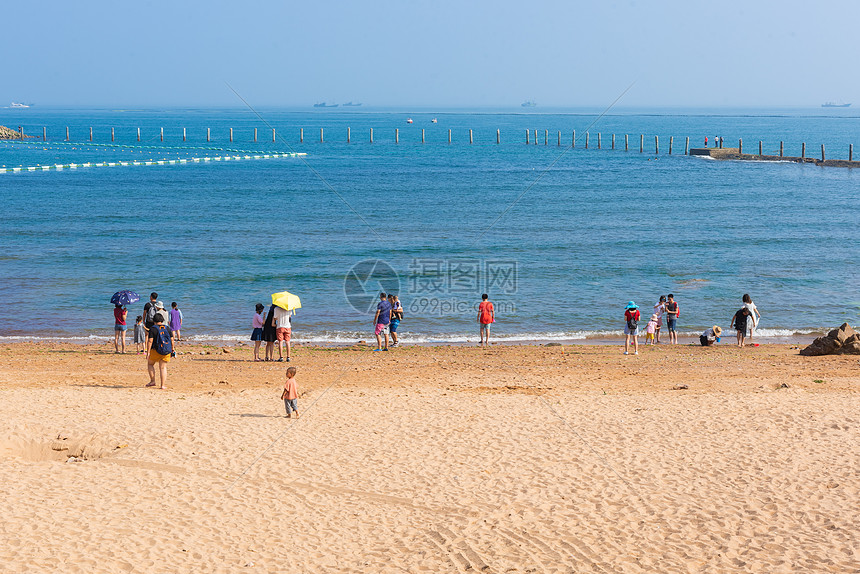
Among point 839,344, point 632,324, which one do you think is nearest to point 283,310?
point 632,324

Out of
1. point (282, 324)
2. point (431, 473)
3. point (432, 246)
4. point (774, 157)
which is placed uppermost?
point (774, 157)

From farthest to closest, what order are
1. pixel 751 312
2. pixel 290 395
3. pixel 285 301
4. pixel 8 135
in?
pixel 8 135
pixel 751 312
pixel 285 301
pixel 290 395

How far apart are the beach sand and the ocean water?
7267mm

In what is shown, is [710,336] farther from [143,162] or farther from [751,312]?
[143,162]

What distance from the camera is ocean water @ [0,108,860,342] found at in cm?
2305

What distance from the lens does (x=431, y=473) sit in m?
9.98

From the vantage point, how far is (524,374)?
52.7ft

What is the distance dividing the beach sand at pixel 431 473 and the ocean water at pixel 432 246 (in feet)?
23.8

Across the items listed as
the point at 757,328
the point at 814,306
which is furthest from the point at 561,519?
the point at 814,306

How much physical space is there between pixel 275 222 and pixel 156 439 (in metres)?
29.7

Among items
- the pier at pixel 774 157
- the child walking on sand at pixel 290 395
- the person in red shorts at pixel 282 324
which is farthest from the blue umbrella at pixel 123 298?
the pier at pixel 774 157

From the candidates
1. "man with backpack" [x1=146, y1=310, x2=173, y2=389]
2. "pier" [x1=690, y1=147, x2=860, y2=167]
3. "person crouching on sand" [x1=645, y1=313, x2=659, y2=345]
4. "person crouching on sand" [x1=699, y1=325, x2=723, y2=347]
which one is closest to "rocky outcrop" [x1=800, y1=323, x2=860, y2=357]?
"person crouching on sand" [x1=699, y1=325, x2=723, y2=347]

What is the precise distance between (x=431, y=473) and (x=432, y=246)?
24134mm

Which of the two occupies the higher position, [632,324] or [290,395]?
[632,324]
